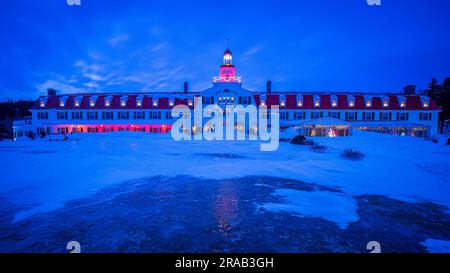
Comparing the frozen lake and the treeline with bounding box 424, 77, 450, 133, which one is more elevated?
the treeline with bounding box 424, 77, 450, 133

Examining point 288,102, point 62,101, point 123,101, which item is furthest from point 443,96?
point 62,101

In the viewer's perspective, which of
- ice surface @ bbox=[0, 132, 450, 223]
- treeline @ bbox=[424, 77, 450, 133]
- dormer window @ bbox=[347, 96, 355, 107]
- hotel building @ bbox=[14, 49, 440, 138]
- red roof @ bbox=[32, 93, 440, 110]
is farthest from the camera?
treeline @ bbox=[424, 77, 450, 133]

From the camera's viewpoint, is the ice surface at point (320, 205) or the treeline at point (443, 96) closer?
the ice surface at point (320, 205)

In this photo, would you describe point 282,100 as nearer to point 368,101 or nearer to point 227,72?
point 227,72

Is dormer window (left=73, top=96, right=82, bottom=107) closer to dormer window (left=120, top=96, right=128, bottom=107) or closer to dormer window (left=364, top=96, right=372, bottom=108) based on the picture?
dormer window (left=120, top=96, right=128, bottom=107)

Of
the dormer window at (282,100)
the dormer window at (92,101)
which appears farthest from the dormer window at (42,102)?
the dormer window at (282,100)

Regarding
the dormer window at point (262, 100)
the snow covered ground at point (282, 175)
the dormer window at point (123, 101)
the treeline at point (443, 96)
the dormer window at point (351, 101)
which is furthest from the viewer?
the treeline at point (443, 96)

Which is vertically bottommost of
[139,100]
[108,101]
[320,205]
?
[320,205]

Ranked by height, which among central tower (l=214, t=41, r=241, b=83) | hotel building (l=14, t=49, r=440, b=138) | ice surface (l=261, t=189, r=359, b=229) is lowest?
ice surface (l=261, t=189, r=359, b=229)

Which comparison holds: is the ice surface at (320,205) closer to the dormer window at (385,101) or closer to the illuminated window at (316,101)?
the illuminated window at (316,101)

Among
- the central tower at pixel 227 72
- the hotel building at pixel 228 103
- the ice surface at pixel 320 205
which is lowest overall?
the ice surface at pixel 320 205

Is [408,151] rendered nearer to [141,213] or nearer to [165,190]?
[165,190]

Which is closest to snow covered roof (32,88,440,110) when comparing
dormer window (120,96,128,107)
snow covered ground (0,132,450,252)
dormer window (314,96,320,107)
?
dormer window (314,96,320,107)
